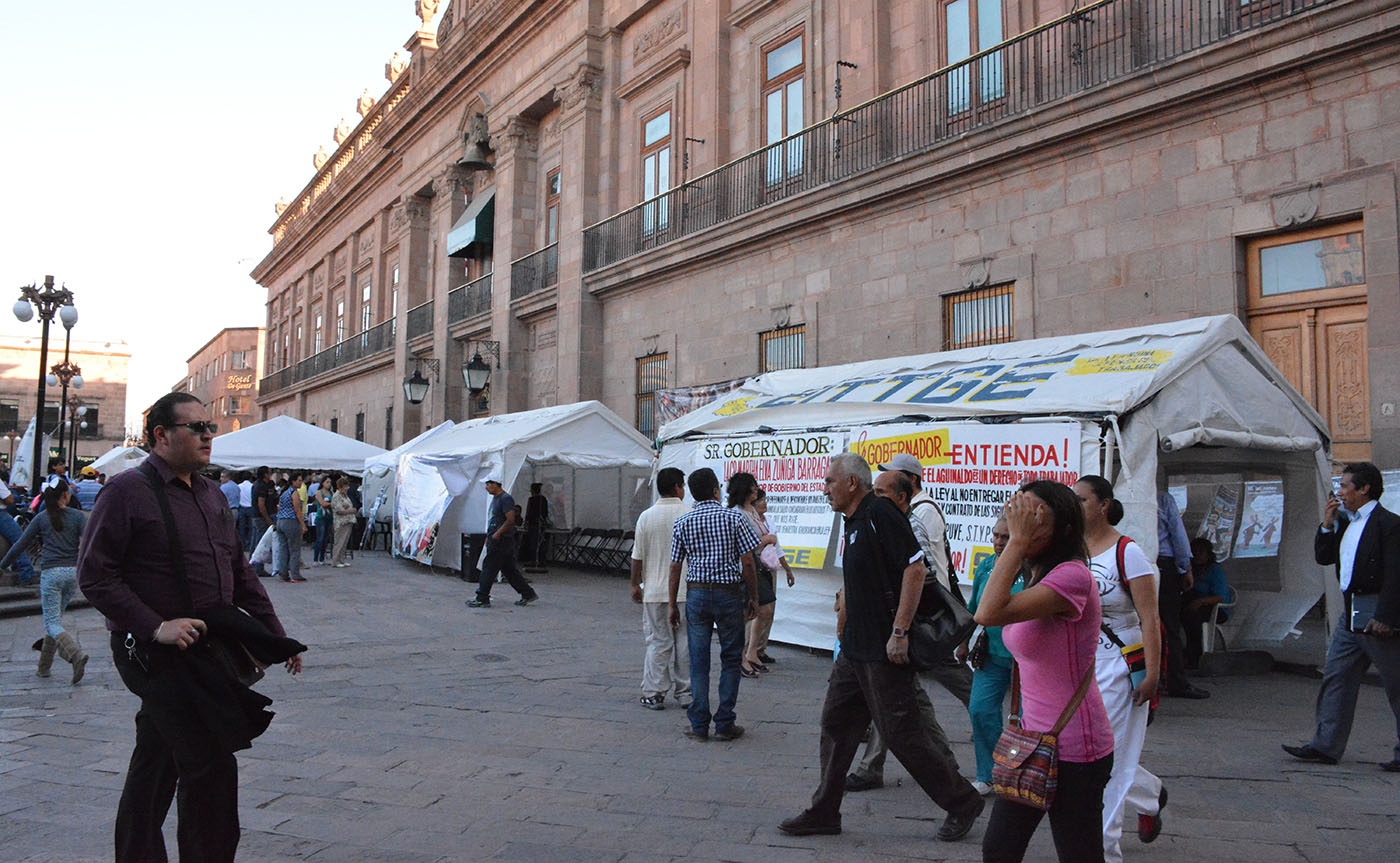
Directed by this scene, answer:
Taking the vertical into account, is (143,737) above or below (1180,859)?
above

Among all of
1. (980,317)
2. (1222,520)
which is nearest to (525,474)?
(980,317)

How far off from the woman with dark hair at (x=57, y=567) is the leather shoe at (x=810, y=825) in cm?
624

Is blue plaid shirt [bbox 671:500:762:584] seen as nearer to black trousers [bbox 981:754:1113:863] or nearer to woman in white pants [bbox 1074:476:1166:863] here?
woman in white pants [bbox 1074:476:1166:863]

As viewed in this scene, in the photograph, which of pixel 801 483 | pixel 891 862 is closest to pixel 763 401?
pixel 801 483

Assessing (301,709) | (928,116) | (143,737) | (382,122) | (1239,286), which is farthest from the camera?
(382,122)

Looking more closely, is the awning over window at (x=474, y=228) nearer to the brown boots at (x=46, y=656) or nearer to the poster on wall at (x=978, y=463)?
the brown boots at (x=46, y=656)

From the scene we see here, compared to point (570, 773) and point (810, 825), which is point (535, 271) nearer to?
point (570, 773)

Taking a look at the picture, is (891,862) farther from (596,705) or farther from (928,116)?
(928,116)

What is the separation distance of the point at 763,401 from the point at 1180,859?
6.98m

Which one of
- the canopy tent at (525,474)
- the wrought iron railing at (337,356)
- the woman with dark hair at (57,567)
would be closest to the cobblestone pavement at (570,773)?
the woman with dark hair at (57,567)

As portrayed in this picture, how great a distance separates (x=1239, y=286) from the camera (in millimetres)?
10844

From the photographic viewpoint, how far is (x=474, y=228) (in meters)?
26.9

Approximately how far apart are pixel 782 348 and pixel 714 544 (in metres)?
10.9

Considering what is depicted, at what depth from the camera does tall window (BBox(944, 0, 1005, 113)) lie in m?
13.7
